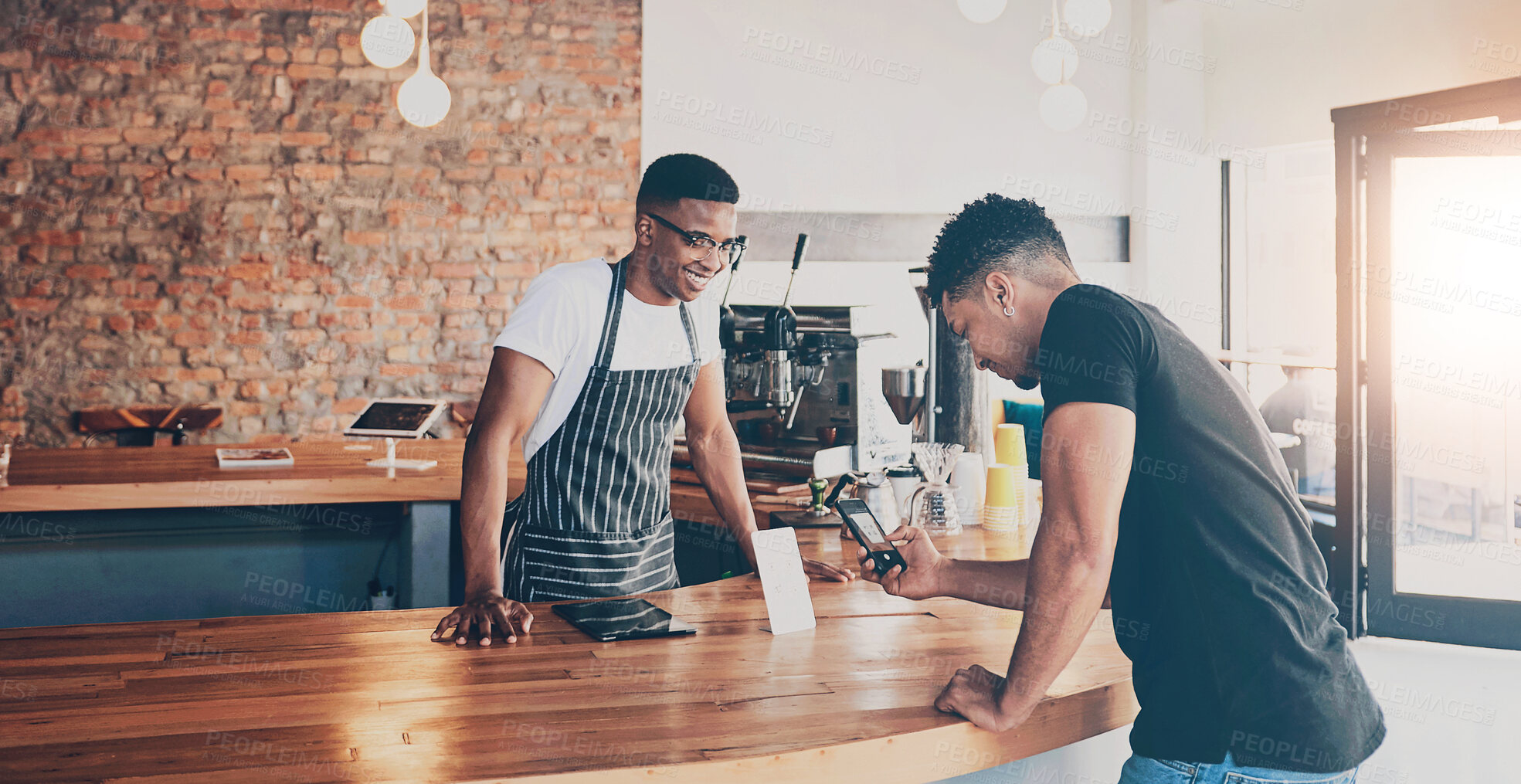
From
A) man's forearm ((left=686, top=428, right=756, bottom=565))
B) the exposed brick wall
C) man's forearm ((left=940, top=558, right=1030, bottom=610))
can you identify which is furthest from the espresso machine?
the exposed brick wall

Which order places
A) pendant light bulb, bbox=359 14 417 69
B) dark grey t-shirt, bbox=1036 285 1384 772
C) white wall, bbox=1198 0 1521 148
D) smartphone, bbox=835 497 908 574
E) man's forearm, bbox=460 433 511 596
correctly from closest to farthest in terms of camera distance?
dark grey t-shirt, bbox=1036 285 1384 772 → smartphone, bbox=835 497 908 574 → man's forearm, bbox=460 433 511 596 → pendant light bulb, bbox=359 14 417 69 → white wall, bbox=1198 0 1521 148

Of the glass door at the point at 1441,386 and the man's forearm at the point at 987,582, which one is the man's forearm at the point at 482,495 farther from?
the glass door at the point at 1441,386

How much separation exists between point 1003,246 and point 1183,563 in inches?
18.5

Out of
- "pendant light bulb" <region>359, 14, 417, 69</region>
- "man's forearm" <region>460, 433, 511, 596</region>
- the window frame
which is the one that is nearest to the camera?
"man's forearm" <region>460, 433, 511, 596</region>

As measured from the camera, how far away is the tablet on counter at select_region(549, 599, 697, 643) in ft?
5.64

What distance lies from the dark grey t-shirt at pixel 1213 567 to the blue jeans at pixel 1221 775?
0.01m

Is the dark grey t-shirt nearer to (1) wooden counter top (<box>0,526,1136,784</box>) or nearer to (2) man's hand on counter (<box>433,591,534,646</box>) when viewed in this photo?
(1) wooden counter top (<box>0,526,1136,784</box>)

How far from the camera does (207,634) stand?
5.59 ft

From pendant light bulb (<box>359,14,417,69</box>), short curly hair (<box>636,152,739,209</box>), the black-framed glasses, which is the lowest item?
the black-framed glasses

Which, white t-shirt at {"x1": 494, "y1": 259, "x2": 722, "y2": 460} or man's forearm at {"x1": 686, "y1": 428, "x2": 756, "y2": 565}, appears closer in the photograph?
white t-shirt at {"x1": 494, "y1": 259, "x2": 722, "y2": 460}

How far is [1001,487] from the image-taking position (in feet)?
8.63

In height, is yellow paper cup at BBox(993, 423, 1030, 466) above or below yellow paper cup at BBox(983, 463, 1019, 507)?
above

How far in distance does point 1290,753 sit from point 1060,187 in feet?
17.0

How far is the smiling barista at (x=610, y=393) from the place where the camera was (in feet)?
6.61
